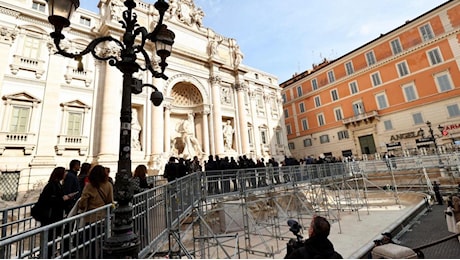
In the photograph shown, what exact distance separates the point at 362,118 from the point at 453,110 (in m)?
7.04

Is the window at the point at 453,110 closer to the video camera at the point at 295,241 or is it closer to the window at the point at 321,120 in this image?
the window at the point at 321,120

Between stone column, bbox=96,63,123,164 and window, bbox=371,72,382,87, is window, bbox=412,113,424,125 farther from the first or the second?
stone column, bbox=96,63,123,164

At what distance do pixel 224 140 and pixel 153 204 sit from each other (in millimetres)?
15329

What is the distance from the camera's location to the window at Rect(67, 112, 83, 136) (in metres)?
12.6

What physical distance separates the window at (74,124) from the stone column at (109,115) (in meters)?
1.07

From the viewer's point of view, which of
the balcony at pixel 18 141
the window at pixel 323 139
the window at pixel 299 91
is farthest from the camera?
the window at pixel 299 91

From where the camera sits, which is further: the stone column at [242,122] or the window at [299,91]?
the window at [299,91]

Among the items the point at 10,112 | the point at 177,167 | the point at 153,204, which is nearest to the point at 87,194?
the point at 153,204

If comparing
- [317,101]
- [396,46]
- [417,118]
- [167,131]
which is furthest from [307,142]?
[167,131]

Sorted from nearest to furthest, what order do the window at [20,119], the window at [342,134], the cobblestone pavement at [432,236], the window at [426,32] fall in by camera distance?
the cobblestone pavement at [432,236] → the window at [20,119] → the window at [426,32] → the window at [342,134]

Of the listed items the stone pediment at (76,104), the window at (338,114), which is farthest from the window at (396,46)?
the stone pediment at (76,104)

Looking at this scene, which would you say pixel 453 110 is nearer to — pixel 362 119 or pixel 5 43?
pixel 362 119

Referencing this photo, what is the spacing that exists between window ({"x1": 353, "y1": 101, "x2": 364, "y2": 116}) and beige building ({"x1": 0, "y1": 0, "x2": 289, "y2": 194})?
1388cm

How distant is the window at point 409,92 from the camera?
70.0ft
